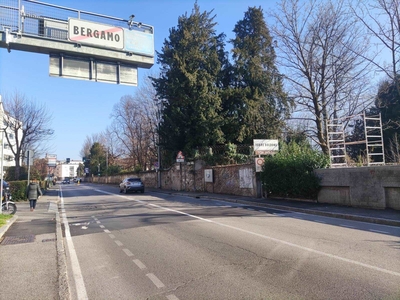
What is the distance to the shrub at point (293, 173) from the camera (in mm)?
16406

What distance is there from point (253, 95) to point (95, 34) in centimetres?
2094

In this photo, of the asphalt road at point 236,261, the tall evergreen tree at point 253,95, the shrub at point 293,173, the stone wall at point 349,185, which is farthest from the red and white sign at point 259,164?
the asphalt road at point 236,261

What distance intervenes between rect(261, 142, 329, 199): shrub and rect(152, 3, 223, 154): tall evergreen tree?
409 inches

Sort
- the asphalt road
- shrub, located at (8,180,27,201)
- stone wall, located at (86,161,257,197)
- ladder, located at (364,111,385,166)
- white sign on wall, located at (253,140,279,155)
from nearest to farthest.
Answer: the asphalt road → ladder, located at (364,111,385,166) → white sign on wall, located at (253,140,279,155) → stone wall, located at (86,161,257,197) → shrub, located at (8,180,27,201)

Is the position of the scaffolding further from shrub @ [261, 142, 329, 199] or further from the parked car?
the parked car

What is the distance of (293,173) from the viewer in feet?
56.3

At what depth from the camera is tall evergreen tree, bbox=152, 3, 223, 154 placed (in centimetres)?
2938

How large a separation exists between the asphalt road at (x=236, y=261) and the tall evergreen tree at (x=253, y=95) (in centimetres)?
1860

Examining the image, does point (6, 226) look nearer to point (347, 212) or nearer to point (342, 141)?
point (347, 212)

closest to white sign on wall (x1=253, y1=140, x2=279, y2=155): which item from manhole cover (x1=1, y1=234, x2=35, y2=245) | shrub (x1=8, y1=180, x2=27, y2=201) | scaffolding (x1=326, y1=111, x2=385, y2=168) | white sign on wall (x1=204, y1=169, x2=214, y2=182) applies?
scaffolding (x1=326, y1=111, x2=385, y2=168)

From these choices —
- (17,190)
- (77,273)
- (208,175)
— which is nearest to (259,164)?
(208,175)

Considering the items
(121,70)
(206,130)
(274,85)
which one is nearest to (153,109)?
(206,130)

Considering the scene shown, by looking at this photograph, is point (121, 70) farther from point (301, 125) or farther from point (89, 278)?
point (301, 125)

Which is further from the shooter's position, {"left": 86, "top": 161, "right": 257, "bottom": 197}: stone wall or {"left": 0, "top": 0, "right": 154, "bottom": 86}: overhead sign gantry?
{"left": 86, "top": 161, "right": 257, "bottom": 197}: stone wall
